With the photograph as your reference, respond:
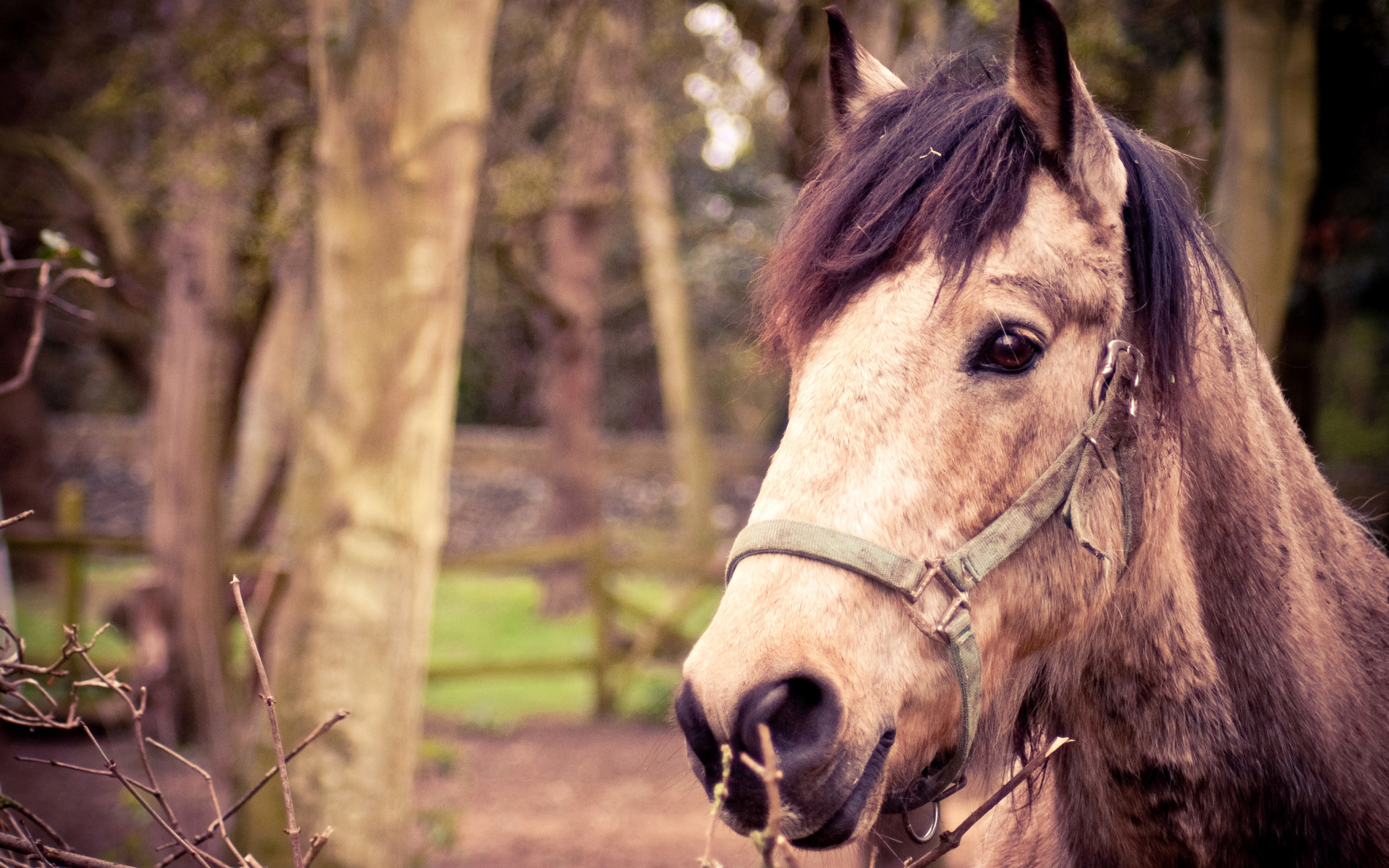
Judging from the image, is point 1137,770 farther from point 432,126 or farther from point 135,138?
point 135,138

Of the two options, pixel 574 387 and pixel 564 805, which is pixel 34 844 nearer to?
pixel 564 805

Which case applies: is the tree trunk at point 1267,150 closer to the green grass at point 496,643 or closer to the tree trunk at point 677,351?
the green grass at point 496,643

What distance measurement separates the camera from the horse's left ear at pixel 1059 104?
159 centimetres

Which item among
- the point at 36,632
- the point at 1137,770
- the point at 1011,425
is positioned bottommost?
the point at 36,632

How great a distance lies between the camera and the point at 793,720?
55.3 inches

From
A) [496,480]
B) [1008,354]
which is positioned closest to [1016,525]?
[1008,354]

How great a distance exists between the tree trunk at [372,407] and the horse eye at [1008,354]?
251cm

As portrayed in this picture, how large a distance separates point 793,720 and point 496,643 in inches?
442

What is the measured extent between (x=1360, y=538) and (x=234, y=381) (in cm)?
659

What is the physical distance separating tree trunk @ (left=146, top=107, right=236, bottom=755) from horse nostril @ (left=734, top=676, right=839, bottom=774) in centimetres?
549

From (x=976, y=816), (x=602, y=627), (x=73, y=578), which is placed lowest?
(x=602, y=627)

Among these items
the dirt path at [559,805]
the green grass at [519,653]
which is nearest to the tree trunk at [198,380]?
the dirt path at [559,805]

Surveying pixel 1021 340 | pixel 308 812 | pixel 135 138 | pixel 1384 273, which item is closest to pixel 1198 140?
pixel 1384 273

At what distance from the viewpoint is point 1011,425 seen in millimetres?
1622
